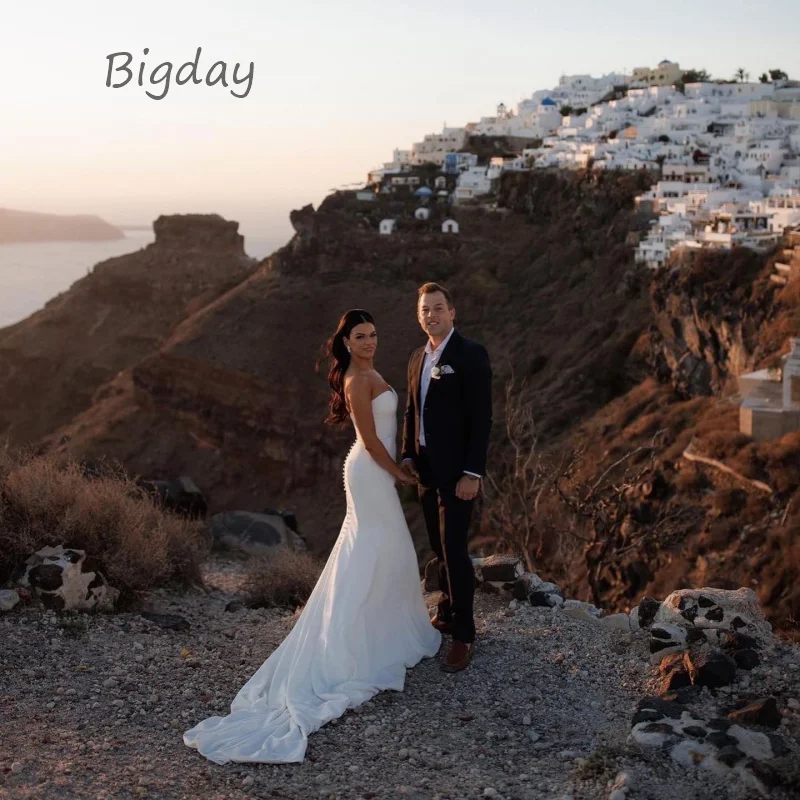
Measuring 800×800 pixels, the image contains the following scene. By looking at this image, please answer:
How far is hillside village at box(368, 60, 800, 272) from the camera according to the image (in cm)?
3722

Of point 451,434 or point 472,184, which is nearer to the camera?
point 451,434

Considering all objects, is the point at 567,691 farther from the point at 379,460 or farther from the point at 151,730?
the point at 151,730

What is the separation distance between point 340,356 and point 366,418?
436 millimetres

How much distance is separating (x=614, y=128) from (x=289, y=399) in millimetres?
31089

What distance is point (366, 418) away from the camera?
5434 millimetres

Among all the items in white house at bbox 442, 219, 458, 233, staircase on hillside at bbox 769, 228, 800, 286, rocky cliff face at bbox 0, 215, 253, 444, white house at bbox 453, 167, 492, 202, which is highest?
white house at bbox 453, 167, 492, 202

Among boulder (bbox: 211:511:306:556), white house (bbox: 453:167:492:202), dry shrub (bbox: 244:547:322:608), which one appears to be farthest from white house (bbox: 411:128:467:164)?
dry shrub (bbox: 244:547:322:608)

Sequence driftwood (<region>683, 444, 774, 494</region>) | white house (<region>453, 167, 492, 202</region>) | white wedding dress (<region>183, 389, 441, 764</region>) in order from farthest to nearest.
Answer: white house (<region>453, 167, 492, 202</region>), driftwood (<region>683, 444, 774, 494</region>), white wedding dress (<region>183, 389, 441, 764</region>)

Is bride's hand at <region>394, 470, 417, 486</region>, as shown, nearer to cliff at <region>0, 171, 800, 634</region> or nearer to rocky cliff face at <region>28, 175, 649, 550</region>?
cliff at <region>0, 171, 800, 634</region>

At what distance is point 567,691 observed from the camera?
555cm

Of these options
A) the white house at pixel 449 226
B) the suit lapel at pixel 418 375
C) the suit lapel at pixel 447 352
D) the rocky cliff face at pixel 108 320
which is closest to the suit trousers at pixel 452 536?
the suit lapel at pixel 418 375

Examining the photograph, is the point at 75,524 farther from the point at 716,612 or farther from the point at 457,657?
the point at 716,612

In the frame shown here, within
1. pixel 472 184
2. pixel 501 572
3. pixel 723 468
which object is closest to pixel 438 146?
pixel 472 184

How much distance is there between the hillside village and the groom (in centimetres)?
2842
